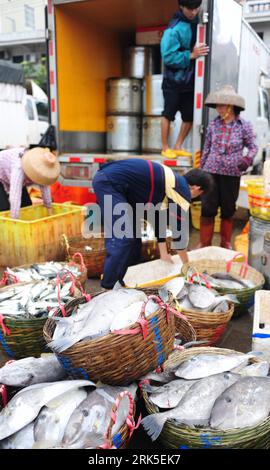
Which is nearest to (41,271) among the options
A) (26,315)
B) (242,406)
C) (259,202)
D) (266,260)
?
(26,315)

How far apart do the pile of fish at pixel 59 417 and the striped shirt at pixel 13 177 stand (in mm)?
3273

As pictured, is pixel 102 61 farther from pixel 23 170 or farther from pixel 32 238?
pixel 32 238

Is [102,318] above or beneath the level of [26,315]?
above

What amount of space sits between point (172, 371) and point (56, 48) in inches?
220

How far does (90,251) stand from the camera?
4934 mm

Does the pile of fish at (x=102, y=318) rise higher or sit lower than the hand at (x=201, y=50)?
lower

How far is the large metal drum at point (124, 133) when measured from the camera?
7.50m

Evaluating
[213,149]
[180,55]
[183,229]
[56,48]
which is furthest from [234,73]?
[183,229]

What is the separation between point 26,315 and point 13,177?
243 cm

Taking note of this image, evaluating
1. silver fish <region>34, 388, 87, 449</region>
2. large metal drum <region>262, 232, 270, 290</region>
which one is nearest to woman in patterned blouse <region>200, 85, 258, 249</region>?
large metal drum <region>262, 232, 270, 290</region>

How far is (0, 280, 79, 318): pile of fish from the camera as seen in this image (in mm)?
2977

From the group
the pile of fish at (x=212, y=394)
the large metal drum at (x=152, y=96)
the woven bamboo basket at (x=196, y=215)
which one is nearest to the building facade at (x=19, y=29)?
the large metal drum at (x=152, y=96)

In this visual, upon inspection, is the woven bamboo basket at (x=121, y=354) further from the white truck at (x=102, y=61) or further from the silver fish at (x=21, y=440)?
the white truck at (x=102, y=61)

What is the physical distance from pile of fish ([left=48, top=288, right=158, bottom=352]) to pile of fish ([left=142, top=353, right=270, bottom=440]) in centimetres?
35
